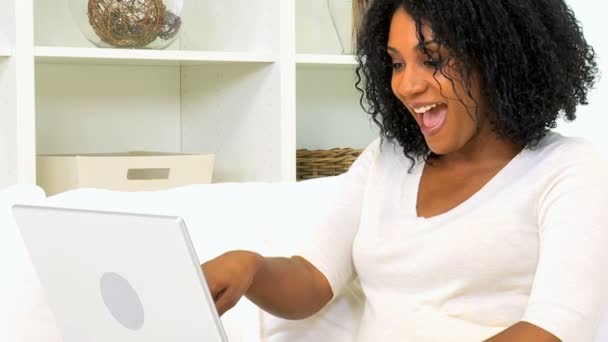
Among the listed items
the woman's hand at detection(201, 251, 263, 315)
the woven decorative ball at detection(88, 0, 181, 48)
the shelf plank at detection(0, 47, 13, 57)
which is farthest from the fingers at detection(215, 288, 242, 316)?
the woven decorative ball at detection(88, 0, 181, 48)

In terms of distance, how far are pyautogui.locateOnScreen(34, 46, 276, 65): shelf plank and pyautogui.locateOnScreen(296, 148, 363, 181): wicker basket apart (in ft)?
0.94

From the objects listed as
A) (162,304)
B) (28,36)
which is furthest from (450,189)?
(28,36)

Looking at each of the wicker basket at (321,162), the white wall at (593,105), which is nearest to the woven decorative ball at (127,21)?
the wicker basket at (321,162)

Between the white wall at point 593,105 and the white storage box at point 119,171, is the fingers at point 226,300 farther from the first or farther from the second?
the white wall at point 593,105

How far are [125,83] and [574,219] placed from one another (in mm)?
1361

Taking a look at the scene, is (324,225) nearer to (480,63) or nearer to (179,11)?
(480,63)

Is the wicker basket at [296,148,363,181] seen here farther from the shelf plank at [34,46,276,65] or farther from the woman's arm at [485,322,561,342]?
the woman's arm at [485,322,561,342]

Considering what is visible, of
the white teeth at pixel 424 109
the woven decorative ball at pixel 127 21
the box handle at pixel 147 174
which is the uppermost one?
the woven decorative ball at pixel 127 21

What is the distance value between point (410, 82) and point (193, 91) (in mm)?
1133

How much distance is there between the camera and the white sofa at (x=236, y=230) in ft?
4.14

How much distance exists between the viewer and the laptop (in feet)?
2.89

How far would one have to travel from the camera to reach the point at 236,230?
1.38 meters

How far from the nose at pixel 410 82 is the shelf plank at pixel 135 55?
2.56ft

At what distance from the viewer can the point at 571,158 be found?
1103 mm
